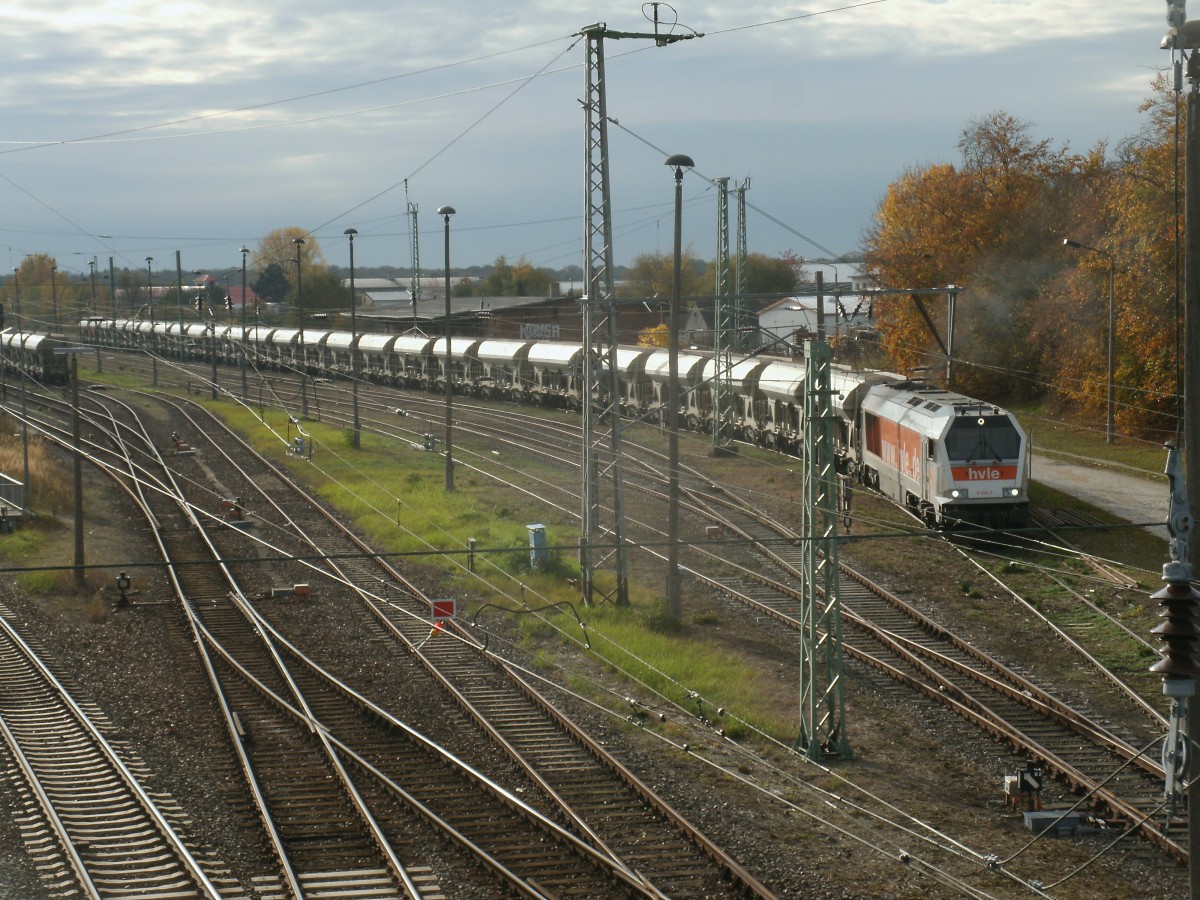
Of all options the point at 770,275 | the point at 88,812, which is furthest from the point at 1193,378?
the point at 770,275

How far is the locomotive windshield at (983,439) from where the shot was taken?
24.4m

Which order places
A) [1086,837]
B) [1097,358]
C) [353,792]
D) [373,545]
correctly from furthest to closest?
[1097,358] → [373,545] → [353,792] → [1086,837]

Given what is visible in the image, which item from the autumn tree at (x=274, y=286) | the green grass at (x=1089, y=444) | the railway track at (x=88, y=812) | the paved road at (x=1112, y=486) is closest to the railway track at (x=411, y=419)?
the paved road at (x=1112, y=486)

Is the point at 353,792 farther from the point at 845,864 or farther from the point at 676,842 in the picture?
the point at 845,864

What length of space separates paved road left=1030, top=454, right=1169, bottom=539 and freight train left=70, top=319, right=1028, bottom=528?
3.51 m

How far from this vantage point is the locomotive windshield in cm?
2441

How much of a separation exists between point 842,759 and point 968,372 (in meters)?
35.7

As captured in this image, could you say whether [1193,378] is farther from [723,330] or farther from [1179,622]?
[723,330]

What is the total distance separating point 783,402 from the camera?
36.3 meters

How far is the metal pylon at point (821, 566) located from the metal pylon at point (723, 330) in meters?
13.6

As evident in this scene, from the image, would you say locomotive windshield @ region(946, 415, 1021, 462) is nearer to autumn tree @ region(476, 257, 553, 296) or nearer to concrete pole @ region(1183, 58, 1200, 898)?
concrete pole @ region(1183, 58, 1200, 898)

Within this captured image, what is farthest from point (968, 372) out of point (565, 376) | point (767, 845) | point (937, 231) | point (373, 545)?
point (767, 845)

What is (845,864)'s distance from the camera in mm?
11859

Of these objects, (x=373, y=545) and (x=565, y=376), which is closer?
(x=373, y=545)
